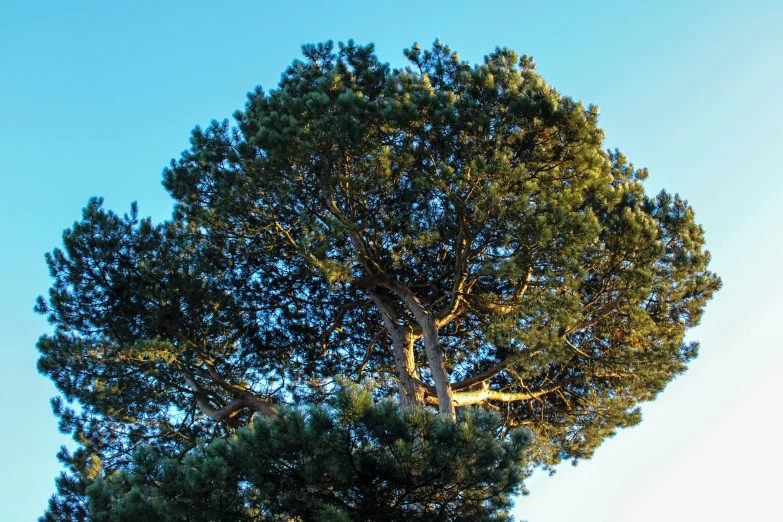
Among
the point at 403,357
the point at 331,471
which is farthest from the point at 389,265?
the point at 331,471

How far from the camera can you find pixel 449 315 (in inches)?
393

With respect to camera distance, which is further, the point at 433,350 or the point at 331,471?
the point at 433,350

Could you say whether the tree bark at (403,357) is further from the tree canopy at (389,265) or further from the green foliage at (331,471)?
the green foliage at (331,471)

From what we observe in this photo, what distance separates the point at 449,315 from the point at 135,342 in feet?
14.4

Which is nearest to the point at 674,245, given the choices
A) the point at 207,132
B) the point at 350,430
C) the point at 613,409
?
the point at 613,409

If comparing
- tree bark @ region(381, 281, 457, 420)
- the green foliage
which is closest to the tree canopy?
tree bark @ region(381, 281, 457, 420)

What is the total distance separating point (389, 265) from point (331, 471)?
503cm

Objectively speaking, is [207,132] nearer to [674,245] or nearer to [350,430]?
[350,430]

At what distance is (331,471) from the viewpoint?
5949mm

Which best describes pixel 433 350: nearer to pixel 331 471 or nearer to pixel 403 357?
pixel 403 357

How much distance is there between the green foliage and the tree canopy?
3070 mm

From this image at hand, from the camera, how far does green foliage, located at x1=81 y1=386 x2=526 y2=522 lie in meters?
5.82

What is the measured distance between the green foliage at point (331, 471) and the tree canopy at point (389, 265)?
3.07 metres

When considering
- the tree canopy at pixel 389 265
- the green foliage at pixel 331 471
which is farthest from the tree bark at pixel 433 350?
the green foliage at pixel 331 471
